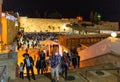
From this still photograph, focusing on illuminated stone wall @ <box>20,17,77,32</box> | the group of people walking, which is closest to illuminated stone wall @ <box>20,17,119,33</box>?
illuminated stone wall @ <box>20,17,77,32</box>

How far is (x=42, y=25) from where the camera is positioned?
219ft

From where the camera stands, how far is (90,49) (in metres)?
21.3

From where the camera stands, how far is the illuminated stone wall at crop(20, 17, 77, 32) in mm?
64550

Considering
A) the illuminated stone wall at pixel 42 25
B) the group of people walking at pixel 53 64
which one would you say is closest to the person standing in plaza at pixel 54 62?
the group of people walking at pixel 53 64

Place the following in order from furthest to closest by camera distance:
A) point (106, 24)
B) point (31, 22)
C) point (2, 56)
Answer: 1. point (106, 24)
2. point (31, 22)
3. point (2, 56)

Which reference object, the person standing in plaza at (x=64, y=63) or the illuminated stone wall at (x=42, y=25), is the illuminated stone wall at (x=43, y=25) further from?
the person standing in plaza at (x=64, y=63)

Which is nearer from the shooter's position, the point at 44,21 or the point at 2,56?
the point at 2,56

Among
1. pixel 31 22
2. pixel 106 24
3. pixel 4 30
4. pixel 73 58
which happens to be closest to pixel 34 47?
pixel 4 30

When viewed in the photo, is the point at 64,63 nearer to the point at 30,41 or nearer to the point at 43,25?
the point at 30,41

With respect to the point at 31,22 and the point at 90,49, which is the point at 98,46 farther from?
the point at 31,22

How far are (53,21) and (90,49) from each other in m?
47.6

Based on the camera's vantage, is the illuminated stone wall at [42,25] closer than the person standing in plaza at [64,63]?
No

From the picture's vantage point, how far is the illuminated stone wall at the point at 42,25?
64.6 m

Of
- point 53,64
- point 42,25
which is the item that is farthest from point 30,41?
point 42,25
